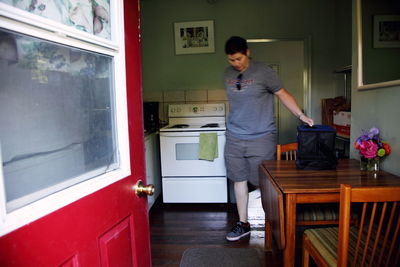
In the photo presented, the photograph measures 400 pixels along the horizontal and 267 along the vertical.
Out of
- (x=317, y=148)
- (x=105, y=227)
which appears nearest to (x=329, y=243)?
(x=317, y=148)

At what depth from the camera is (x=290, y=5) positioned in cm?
362

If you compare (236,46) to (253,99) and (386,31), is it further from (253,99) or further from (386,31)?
(386,31)

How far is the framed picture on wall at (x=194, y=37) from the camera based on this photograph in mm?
3676

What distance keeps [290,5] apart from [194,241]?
9.84 feet

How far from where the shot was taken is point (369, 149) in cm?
156

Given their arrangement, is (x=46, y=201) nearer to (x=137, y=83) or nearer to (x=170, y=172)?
(x=137, y=83)

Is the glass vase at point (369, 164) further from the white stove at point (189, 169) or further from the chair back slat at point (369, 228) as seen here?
the white stove at point (189, 169)

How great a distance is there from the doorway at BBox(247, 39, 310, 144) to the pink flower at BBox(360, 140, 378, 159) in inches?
87.3

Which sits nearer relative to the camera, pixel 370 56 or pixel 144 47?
pixel 370 56

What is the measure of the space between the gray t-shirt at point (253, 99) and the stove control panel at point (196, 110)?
1285mm

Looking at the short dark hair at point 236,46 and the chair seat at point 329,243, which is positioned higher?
the short dark hair at point 236,46

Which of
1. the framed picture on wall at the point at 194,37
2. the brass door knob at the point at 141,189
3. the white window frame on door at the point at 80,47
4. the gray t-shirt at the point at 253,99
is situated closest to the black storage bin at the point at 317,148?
the gray t-shirt at the point at 253,99

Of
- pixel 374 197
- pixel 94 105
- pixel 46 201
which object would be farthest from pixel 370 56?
pixel 46 201

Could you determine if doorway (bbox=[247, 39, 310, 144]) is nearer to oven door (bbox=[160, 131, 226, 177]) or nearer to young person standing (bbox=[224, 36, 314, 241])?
oven door (bbox=[160, 131, 226, 177])
